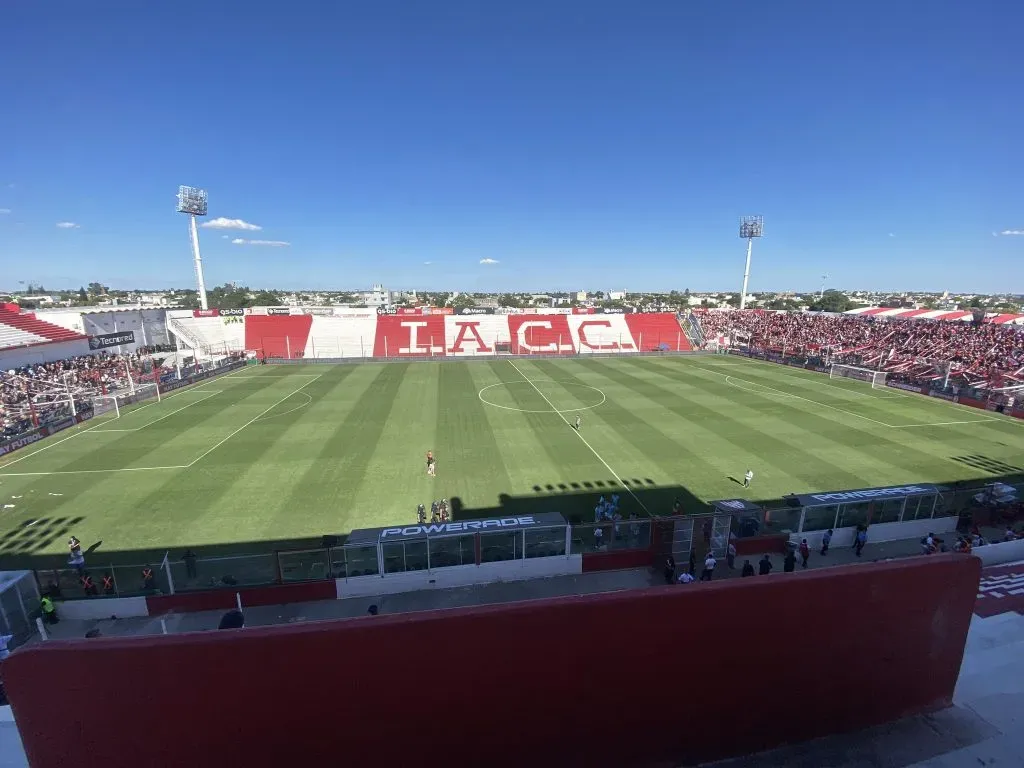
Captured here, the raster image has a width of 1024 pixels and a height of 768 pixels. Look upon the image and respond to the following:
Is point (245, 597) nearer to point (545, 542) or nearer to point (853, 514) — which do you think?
point (545, 542)

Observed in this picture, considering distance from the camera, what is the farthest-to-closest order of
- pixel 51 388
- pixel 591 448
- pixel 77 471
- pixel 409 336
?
pixel 409 336 → pixel 51 388 → pixel 591 448 → pixel 77 471

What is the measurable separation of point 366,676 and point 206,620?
37.4 feet

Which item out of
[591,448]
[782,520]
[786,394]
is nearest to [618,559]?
[782,520]

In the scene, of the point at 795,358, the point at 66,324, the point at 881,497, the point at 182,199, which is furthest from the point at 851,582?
the point at 182,199

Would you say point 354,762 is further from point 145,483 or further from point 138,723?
point 145,483

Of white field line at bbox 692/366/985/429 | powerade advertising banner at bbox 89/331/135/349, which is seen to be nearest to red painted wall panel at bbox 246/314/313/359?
powerade advertising banner at bbox 89/331/135/349

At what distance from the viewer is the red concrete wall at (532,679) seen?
3.55 m

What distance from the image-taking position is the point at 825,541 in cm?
1459

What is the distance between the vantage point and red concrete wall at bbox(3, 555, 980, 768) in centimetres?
355

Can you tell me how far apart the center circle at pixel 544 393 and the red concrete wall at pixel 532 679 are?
83.5ft

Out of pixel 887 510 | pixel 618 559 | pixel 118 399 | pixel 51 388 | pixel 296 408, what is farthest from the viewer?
pixel 118 399

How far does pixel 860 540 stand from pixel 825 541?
103 centimetres

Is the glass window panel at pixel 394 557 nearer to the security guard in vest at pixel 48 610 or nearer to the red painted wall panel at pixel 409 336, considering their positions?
the security guard in vest at pixel 48 610

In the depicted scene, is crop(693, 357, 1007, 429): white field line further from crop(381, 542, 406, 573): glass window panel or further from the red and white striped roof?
crop(381, 542, 406, 573): glass window panel
